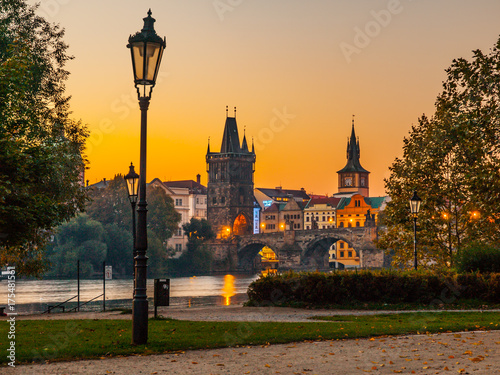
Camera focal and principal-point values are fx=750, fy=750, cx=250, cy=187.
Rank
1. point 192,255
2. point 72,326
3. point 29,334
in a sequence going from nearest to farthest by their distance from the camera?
point 29,334 < point 72,326 < point 192,255

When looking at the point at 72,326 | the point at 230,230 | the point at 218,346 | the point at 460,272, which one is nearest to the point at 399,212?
the point at 460,272

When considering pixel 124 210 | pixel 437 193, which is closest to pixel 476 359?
pixel 437 193

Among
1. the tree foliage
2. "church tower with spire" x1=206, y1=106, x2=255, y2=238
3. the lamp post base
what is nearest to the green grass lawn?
the lamp post base

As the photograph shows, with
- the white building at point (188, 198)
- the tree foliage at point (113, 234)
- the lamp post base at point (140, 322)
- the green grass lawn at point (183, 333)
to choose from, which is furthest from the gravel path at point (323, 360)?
the white building at point (188, 198)

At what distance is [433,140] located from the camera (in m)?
34.4

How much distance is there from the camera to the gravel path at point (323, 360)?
9.53 meters

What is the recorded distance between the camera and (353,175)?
196625mm

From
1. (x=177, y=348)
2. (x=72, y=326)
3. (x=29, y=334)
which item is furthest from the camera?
(x=72, y=326)

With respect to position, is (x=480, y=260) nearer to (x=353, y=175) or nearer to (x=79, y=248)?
(x=79, y=248)

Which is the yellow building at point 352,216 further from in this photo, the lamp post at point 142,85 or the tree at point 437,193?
the lamp post at point 142,85

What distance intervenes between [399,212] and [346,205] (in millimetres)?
127752

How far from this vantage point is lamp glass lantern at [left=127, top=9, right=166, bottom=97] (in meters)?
11.7

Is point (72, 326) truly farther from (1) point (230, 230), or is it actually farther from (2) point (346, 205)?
(2) point (346, 205)

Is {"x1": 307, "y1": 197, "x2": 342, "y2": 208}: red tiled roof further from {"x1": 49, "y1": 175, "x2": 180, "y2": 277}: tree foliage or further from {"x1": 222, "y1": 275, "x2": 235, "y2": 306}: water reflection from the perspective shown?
{"x1": 222, "y1": 275, "x2": 235, "y2": 306}: water reflection
